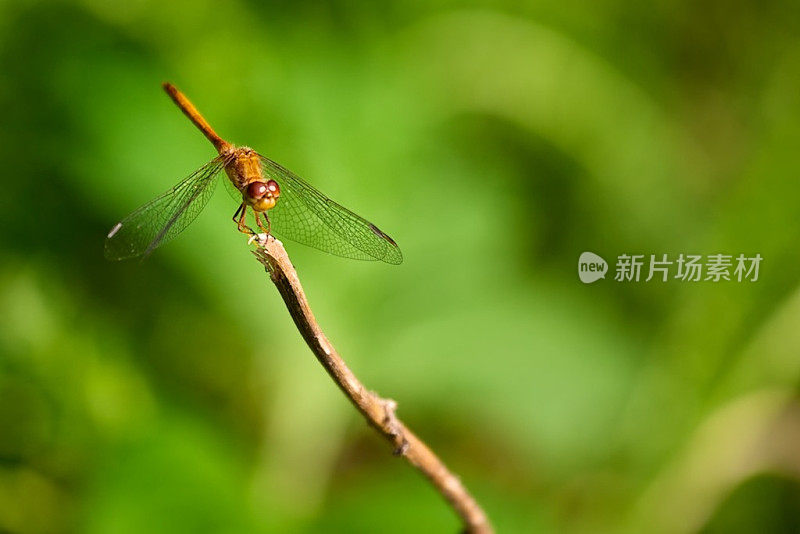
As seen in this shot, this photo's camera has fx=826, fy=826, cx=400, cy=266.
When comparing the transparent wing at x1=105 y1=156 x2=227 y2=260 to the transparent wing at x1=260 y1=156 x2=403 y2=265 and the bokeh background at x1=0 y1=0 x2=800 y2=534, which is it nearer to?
the transparent wing at x1=260 y1=156 x2=403 y2=265

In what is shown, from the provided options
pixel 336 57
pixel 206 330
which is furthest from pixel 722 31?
pixel 206 330

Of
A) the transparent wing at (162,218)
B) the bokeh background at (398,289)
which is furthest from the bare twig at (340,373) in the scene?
the bokeh background at (398,289)

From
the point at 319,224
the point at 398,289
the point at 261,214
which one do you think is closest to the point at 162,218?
the point at 261,214

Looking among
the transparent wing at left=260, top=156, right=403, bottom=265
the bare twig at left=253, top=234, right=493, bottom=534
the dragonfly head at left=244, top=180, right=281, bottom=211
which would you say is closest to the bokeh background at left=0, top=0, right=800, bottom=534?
the transparent wing at left=260, top=156, right=403, bottom=265

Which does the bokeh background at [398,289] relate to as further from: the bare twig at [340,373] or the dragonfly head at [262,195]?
the bare twig at [340,373]

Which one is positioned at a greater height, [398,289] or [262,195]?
[398,289]

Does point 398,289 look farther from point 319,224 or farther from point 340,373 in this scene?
point 340,373
